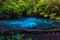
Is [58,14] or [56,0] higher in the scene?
[56,0]

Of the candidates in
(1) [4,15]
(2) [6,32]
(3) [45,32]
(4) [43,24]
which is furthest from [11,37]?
(1) [4,15]

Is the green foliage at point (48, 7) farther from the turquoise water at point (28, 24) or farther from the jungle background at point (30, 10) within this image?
the turquoise water at point (28, 24)

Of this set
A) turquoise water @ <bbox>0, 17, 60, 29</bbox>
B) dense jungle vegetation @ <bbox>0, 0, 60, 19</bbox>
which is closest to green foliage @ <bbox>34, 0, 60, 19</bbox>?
dense jungle vegetation @ <bbox>0, 0, 60, 19</bbox>

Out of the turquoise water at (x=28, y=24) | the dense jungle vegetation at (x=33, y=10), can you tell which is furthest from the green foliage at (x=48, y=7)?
the turquoise water at (x=28, y=24)

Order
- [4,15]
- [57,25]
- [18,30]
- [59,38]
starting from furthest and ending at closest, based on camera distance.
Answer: [4,15] < [57,25] < [18,30] < [59,38]

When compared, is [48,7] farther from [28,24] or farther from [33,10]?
[28,24]

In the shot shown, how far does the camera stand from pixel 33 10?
17641mm

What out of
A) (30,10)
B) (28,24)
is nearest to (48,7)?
(30,10)

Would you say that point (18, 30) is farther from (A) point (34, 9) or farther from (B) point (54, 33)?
(A) point (34, 9)

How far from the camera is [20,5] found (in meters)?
17.5

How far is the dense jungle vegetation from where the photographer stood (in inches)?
669

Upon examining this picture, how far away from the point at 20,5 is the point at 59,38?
670cm

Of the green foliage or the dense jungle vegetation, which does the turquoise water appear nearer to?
the dense jungle vegetation

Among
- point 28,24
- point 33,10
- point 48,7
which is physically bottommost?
point 28,24
